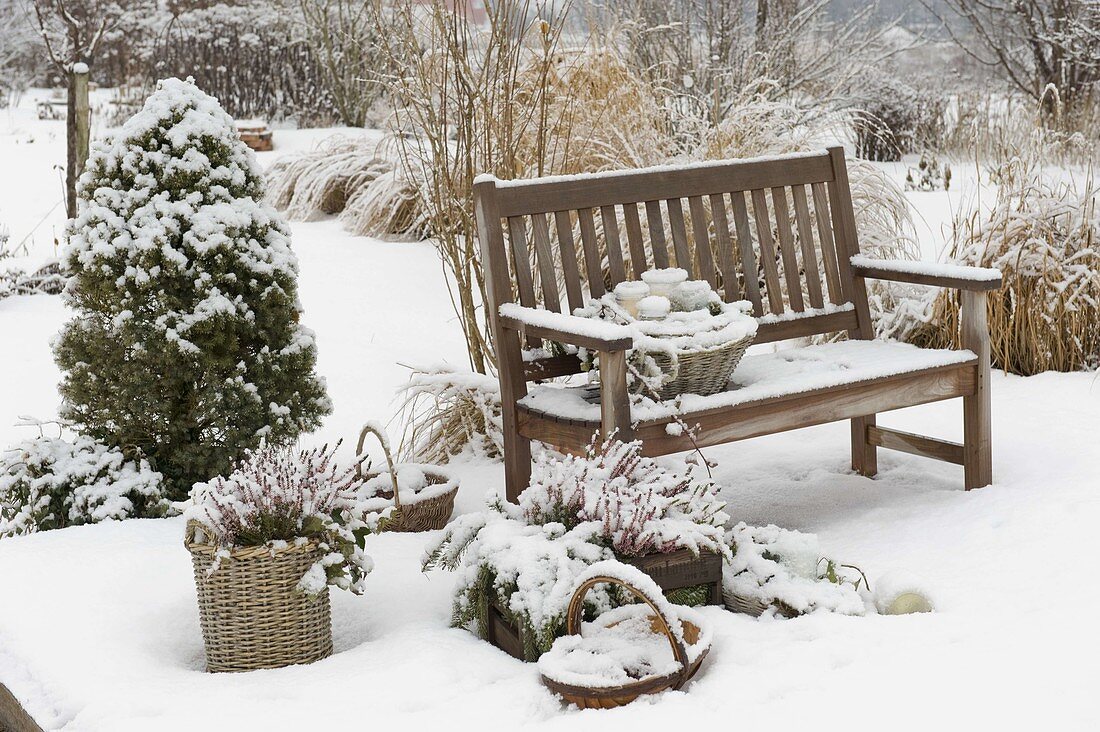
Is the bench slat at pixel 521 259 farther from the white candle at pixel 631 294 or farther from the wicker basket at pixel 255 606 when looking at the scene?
the wicker basket at pixel 255 606

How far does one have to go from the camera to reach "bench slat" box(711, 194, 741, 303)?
379 cm

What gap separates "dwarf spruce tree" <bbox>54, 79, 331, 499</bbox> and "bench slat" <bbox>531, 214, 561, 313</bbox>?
0.78 m

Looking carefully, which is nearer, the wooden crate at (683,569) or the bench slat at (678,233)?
the wooden crate at (683,569)

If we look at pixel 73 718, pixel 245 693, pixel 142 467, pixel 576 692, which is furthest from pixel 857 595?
pixel 142 467

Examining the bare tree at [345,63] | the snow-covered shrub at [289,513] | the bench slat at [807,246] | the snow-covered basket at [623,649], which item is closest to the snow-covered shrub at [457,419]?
the bench slat at [807,246]

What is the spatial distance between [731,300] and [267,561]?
70.1 inches

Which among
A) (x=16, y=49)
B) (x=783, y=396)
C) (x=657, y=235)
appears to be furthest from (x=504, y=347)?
(x=16, y=49)

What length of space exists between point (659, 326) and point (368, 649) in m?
1.12

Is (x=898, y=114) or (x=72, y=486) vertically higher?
(x=898, y=114)

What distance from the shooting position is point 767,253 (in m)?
3.93

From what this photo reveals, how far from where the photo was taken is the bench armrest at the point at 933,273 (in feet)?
11.9

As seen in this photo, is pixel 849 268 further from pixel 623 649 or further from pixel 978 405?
pixel 623 649

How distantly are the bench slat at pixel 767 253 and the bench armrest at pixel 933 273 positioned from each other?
0.30 metres

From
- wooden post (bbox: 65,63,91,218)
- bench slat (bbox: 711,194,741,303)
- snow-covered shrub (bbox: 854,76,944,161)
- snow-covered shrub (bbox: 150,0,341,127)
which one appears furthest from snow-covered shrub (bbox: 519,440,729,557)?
snow-covered shrub (bbox: 150,0,341,127)
